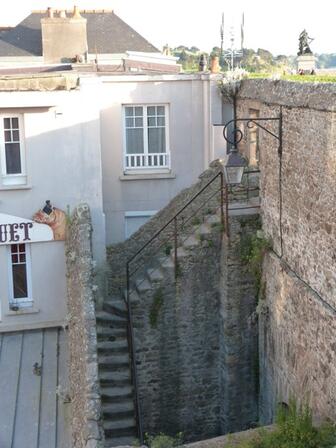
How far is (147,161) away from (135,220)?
4.93ft

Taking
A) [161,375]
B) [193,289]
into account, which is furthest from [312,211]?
[161,375]

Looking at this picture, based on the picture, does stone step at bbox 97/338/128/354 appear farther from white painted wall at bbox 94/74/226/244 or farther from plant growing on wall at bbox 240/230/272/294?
white painted wall at bbox 94/74/226/244

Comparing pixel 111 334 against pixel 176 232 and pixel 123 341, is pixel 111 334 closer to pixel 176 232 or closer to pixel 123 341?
pixel 123 341

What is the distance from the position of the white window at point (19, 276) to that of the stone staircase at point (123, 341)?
1.91 m

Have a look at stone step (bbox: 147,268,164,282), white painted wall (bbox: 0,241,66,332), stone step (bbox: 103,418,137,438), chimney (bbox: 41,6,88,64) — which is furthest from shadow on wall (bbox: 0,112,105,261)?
chimney (bbox: 41,6,88,64)

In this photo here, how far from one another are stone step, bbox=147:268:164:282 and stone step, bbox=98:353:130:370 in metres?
1.69

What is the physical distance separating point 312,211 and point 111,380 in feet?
18.0

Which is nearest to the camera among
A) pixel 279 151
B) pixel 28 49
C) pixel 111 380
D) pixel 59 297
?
pixel 279 151

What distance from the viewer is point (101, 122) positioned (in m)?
15.6

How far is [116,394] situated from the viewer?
12789 millimetres

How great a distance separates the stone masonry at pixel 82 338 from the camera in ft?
29.4

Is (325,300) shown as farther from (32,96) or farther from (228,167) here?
(32,96)

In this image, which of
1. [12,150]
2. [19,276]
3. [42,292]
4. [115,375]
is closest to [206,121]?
[12,150]

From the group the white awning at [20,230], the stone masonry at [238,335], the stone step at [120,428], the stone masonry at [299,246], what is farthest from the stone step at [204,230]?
the stone step at [120,428]
